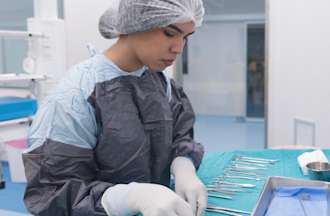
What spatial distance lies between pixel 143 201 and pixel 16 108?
72.7 inches

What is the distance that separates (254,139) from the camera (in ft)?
13.1

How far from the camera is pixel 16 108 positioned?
7.84ft

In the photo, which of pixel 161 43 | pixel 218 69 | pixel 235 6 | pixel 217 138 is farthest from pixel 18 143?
pixel 235 6

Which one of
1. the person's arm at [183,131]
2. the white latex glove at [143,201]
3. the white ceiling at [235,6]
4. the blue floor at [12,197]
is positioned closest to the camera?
the white latex glove at [143,201]

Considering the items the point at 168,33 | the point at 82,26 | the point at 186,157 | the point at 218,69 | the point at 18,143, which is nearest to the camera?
the point at 168,33

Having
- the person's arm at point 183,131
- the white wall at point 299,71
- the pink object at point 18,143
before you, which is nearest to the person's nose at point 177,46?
the person's arm at point 183,131

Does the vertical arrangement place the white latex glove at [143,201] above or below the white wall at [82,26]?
below

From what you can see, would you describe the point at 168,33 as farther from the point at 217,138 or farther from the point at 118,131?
the point at 217,138

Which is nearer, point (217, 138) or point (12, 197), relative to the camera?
point (12, 197)

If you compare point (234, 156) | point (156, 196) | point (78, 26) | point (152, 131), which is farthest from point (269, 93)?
point (156, 196)

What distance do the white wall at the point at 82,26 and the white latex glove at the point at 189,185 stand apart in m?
1.99

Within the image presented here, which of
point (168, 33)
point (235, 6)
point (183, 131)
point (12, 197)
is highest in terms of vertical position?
point (235, 6)

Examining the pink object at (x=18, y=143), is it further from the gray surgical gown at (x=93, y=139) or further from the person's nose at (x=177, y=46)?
the person's nose at (x=177, y=46)

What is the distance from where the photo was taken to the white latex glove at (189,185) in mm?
902
